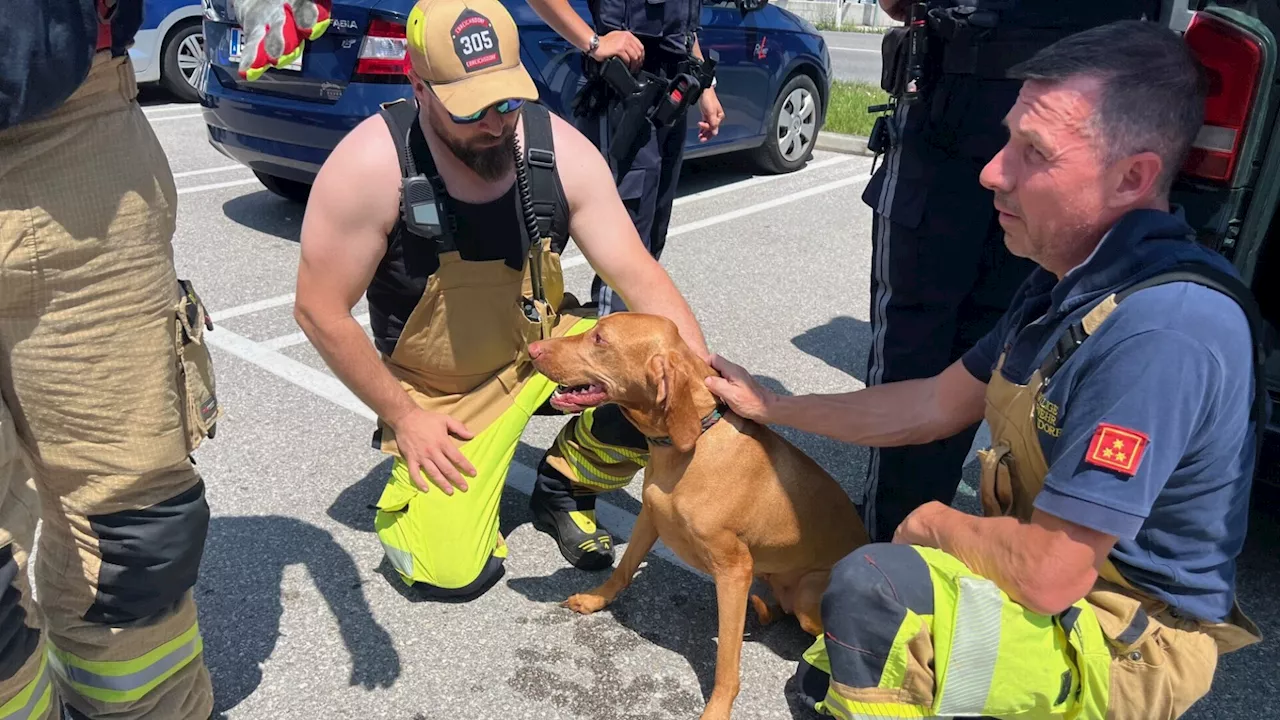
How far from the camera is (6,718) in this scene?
5.48 ft

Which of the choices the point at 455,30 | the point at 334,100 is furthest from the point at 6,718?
the point at 334,100

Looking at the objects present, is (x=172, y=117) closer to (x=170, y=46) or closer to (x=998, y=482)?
(x=170, y=46)

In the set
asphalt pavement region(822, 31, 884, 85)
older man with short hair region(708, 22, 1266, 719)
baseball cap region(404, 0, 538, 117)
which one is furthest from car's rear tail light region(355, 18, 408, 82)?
asphalt pavement region(822, 31, 884, 85)

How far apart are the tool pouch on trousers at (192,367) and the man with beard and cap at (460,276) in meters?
0.63

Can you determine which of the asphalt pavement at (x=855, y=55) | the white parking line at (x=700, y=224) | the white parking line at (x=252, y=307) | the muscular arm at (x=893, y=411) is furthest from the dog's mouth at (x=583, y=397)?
the asphalt pavement at (x=855, y=55)

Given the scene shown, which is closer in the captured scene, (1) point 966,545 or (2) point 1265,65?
(1) point 966,545

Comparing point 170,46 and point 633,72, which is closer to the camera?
point 633,72

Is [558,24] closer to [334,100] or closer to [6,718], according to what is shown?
[334,100]

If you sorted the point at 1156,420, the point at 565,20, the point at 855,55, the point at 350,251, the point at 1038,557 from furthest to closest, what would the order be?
the point at 855,55, the point at 565,20, the point at 350,251, the point at 1038,557, the point at 1156,420

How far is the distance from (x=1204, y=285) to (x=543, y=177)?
172 centimetres

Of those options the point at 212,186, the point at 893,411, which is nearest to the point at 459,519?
the point at 893,411

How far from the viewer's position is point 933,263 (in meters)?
2.77

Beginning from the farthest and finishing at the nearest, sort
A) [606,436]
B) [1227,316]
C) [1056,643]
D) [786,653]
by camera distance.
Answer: [606,436], [786,653], [1056,643], [1227,316]

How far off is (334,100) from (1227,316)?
191 inches
